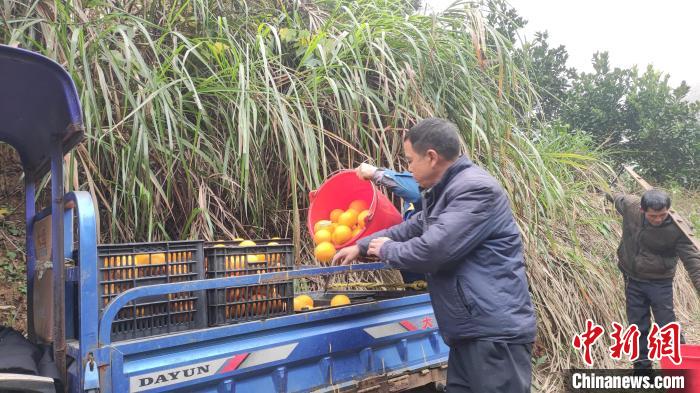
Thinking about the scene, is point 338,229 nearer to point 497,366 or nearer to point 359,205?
point 359,205

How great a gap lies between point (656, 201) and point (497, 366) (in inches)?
130

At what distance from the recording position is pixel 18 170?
386cm

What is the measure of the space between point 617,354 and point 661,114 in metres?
11.4

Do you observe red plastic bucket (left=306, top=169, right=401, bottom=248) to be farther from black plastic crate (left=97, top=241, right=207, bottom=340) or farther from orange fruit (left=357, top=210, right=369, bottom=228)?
black plastic crate (left=97, top=241, right=207, bottom=340)

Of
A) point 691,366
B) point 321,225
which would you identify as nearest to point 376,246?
point 321,225

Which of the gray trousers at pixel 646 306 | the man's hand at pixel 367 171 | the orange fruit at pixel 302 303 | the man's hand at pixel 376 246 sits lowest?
the gray trousers at pixel 646 306

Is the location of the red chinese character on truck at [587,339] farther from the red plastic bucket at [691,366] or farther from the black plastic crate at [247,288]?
the black plastic crate at [247,288]

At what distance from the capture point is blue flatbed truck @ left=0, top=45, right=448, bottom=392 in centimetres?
187

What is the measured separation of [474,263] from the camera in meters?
2.24

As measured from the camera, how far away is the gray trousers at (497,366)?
216 centimetres

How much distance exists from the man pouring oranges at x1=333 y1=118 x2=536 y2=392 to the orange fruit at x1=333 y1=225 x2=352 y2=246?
69 centimetres

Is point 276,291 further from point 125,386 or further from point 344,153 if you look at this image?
point 344,153

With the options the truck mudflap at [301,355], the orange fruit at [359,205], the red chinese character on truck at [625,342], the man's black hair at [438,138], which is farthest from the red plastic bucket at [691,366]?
the man's black hair at [438,138]

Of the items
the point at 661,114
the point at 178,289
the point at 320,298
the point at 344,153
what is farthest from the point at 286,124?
the point at 661,114
